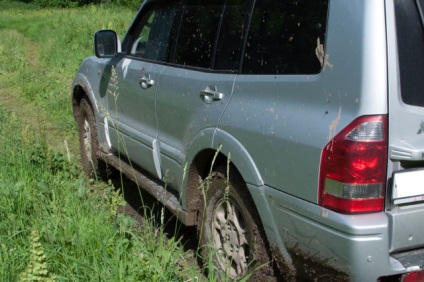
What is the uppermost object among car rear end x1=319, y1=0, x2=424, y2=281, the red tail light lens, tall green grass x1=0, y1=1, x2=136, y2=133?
car rear end x1=319, y1=0, x2=424, y2=281

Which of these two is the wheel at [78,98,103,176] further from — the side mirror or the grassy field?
the side mirror

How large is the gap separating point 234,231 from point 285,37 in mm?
1147

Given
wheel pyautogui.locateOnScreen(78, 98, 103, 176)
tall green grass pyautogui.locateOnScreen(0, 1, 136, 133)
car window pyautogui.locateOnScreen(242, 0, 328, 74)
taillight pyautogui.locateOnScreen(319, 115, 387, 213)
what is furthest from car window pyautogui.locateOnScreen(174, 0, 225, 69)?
tall green grass pyautogui.locateOnScreen(0, 1, 136, 133)

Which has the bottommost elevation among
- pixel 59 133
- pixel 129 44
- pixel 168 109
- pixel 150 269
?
pixel 59 133

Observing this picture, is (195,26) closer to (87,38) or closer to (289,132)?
(289,132)

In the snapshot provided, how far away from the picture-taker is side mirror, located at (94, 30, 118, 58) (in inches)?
183

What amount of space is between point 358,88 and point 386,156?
31cm

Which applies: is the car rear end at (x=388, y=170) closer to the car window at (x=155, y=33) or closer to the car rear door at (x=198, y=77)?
the car rear door at (x=198, y=77)

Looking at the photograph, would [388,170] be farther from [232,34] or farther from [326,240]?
[232,34]

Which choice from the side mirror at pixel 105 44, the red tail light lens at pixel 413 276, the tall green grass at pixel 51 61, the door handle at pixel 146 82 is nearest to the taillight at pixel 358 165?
the red tail light lens at pixel 413 276

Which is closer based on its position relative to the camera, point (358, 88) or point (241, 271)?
point (358, 88)

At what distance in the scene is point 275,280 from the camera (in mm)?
2775

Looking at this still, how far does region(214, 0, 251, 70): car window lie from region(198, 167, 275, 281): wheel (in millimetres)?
643

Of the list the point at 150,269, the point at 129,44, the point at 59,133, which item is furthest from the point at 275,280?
the point at 59,133
